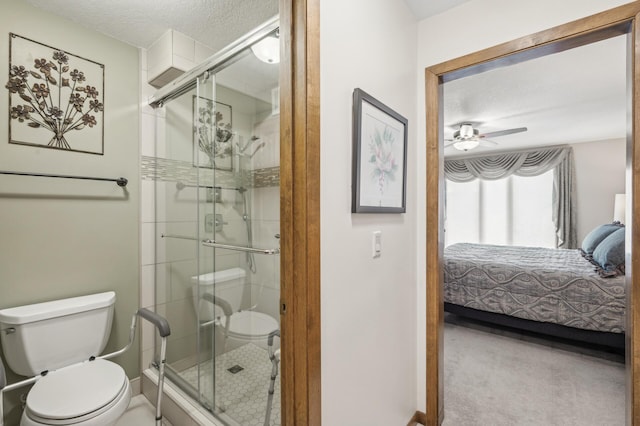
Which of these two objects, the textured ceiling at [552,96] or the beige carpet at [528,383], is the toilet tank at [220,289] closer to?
the beige carpet at [528,383]

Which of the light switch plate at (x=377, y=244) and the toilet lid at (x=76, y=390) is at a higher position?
the light switch plate at (x=377, y=244)

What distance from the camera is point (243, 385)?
175 cm

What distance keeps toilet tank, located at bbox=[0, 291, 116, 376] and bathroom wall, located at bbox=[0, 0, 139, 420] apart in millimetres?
176

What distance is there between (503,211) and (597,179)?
1.47 m

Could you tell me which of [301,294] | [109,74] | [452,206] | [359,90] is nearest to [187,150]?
[109,74]

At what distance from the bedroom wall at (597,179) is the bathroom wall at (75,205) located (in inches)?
258

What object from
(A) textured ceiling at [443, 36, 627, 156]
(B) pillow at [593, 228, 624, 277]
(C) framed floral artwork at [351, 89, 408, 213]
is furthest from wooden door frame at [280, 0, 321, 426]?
(B) pillow at [593, 228, 624, 277]

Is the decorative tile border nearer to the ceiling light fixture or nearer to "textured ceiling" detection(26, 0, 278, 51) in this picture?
the ceiling light fixture

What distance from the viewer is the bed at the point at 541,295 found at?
2527 millimetres

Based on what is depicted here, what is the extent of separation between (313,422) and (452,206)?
6351 mm

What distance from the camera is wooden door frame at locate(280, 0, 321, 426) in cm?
99

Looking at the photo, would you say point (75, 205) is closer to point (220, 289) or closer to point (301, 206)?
point (220, 289)

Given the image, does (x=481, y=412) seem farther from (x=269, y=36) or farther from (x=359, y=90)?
(x=269, y=36)

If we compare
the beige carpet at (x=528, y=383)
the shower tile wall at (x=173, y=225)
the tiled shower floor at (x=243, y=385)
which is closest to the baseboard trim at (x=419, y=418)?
the beige carpet at (x=528, y=383)
